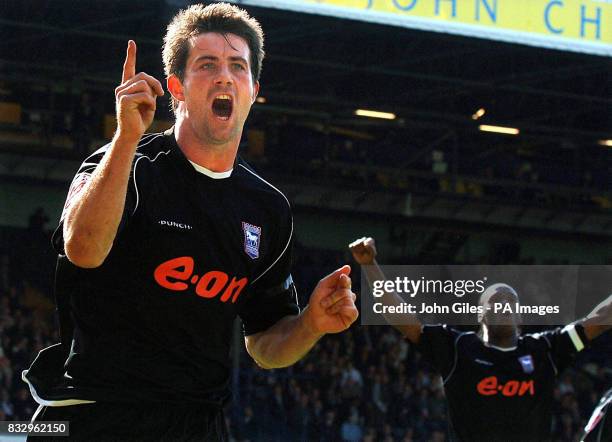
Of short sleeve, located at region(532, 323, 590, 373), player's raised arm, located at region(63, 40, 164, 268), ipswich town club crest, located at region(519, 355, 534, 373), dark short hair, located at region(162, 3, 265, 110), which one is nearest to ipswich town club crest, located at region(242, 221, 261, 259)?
dark short hair, located at region(162, 3, 265, 110)

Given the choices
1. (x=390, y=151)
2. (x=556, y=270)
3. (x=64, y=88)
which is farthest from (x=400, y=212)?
(x=64, y=88)

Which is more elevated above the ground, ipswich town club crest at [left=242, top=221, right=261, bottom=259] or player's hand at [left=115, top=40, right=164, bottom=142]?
player's hand at [left=115, top=40, right=164, bottom=142]

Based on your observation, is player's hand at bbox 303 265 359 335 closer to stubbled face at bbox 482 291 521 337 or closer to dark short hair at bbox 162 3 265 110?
dark short hair at bbox 162 3 265 110

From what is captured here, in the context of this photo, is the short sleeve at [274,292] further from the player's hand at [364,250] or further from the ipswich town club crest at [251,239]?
the player's hand at [364,250]

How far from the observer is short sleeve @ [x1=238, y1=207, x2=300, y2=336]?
4004 mm

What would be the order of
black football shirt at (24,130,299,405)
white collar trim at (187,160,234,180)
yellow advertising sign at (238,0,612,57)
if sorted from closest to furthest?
1. black football shirt at (24,130,299,405)
2. white collar trim at (187,160,234,180)
3. yellow advertising sign at (238,0,612,57)

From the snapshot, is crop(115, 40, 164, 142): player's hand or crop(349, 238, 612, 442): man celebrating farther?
crop(349, 238, 612, 442): man celebrating

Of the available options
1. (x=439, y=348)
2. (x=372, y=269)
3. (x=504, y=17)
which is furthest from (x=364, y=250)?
(x=504, y=17)

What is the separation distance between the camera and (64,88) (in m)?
21.9

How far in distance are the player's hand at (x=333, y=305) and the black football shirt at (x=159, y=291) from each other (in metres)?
0.27

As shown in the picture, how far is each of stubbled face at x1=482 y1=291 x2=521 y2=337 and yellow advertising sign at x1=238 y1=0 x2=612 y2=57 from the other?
7753mm

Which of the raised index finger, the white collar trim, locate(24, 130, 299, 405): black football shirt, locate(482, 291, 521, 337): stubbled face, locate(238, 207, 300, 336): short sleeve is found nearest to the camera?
the raised index finger

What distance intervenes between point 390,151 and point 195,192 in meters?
21.3

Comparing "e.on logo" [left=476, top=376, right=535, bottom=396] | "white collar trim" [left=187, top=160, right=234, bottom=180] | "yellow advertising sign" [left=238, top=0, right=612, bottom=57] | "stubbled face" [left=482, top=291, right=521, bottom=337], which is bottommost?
"e.on logo" [left=476, top=376, right=535, bottom=396]
